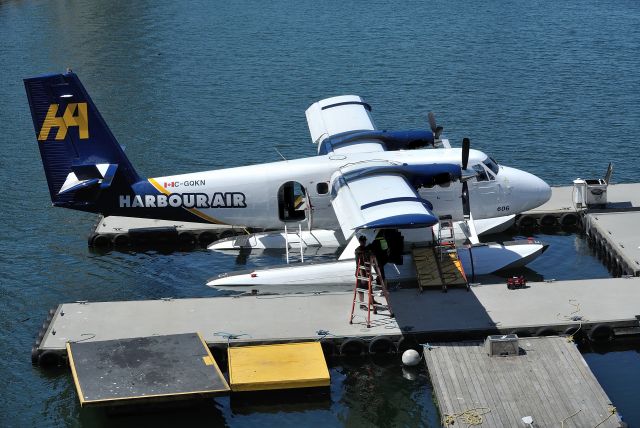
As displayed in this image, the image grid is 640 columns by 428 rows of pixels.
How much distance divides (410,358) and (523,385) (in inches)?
136

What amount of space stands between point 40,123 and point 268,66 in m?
32.0

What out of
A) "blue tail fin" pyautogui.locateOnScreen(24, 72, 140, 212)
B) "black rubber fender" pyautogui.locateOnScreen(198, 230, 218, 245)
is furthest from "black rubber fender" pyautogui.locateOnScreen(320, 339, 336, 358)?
"black rubber fender" pyautogui.locateOnScreen(198, 230, 218, 245)

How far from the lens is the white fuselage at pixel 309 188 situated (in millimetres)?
35375

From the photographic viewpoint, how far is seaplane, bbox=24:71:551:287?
34156mm

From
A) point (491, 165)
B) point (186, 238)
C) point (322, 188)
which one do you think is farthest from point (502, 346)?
point (186, 238)

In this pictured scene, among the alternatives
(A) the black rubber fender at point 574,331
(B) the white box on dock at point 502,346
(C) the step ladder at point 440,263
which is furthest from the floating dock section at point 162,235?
(A) the black rubber fender at point 574,331

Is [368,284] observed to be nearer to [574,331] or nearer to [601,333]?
[574,331]

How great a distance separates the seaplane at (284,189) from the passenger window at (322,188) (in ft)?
0.15

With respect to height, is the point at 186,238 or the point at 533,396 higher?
the point at 186,238

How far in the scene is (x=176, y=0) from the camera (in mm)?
91188

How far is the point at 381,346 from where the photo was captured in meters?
29.5

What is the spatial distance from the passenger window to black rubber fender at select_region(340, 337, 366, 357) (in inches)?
297

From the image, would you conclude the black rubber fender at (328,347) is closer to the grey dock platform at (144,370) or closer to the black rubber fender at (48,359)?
the grey dock platform at (144,370)

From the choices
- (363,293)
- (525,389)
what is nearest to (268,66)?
(363,293)
